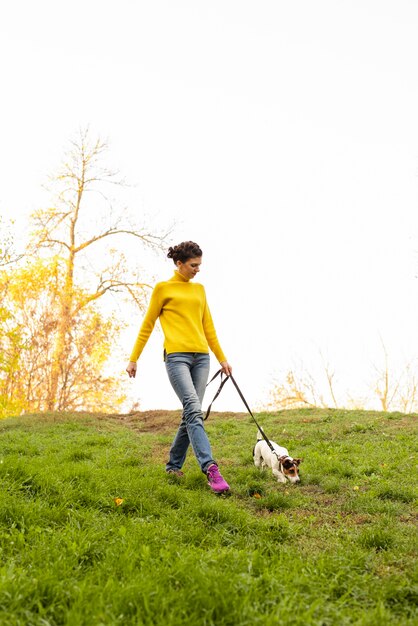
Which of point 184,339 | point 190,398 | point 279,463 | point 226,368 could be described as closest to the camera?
point 190,398

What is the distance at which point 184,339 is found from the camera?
18.8 ft

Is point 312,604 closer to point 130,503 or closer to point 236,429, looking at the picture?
point 130,503

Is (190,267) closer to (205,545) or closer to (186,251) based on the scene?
(186,251)

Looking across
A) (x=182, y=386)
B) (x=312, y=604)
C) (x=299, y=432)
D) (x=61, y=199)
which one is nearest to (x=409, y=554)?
(x=312, y=604)

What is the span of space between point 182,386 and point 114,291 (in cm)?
1921

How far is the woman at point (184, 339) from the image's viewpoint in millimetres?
5613

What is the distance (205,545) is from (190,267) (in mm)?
2932

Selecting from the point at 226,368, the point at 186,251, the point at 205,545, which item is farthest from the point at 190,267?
the point at 205,545

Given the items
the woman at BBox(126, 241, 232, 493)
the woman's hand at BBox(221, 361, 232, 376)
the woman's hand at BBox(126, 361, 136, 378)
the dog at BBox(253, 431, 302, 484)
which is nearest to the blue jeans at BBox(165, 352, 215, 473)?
the woman at BBox(126, 241, 232, 493)

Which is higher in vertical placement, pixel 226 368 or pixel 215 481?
pixel 226 368

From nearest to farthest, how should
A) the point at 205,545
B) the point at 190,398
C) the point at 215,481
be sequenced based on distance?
the point at 205,545, the point at 215,481, the point at 190,398

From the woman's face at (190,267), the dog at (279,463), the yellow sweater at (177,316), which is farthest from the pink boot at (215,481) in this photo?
the woman's face at (190,267)

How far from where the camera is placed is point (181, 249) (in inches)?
228

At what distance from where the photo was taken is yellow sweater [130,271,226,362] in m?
5.75
